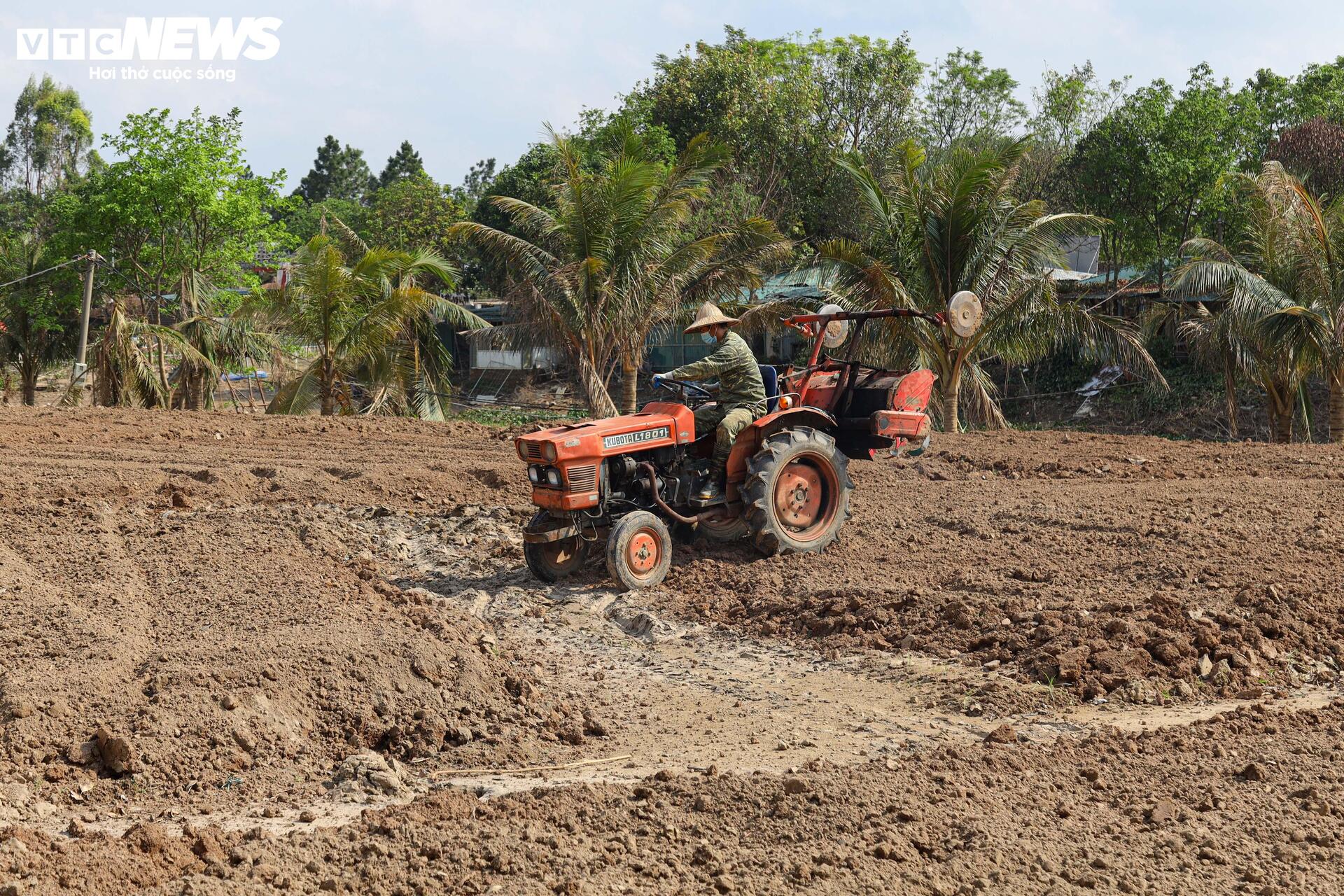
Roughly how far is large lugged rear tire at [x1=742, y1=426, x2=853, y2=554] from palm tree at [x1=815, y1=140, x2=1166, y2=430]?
27.3 ft

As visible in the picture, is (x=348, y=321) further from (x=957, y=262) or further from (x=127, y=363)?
(x=957, y=262)

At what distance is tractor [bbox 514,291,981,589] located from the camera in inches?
303

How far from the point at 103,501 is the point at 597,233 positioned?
29.6 feet

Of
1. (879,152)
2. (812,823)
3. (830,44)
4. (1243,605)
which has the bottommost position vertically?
(812,823)

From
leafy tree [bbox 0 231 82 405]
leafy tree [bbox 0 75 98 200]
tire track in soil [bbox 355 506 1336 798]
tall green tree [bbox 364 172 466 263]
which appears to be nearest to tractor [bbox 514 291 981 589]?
tire track in soil [bbox 355 506 1336 798]

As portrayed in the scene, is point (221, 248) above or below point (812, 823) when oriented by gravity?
above

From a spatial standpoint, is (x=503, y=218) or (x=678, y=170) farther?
(x=503, y=218)

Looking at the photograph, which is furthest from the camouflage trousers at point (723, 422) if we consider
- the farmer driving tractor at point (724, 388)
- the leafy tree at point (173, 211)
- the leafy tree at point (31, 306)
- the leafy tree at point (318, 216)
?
the leafy tree at point (318, 216)

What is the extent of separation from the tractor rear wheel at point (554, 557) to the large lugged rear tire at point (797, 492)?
4.08ft

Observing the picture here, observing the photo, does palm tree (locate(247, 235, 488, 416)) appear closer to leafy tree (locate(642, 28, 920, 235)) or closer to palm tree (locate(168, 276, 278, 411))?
palm tree (locate(168, 276, 278, 411))

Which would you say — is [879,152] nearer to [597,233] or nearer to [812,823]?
[597,233]

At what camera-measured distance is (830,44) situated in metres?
32.7

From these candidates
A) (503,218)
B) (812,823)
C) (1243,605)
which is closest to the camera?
(812,823)

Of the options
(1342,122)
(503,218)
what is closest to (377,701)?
(503,218)
